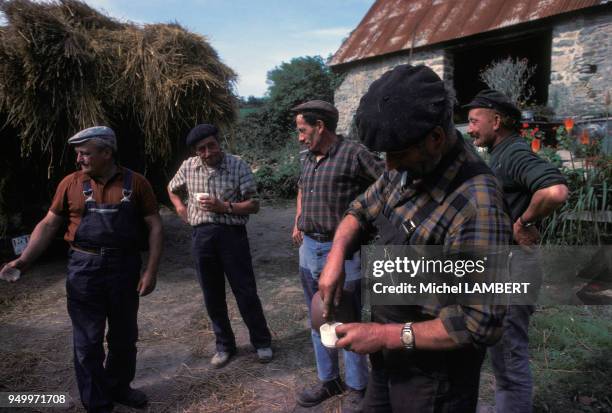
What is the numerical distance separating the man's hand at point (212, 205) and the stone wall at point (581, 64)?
847 centimetres

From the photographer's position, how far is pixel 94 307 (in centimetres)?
271

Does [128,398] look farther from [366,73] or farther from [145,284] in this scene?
[366,73]

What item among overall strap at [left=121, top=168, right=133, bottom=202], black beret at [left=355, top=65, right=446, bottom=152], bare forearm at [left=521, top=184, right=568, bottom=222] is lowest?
bare forearm at [left=521, top=184, right=568, bottom=222]

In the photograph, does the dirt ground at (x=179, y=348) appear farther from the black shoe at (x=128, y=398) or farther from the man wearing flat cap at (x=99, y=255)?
the man wearing flat cap at (x=99, y=255)

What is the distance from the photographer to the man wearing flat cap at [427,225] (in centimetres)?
121

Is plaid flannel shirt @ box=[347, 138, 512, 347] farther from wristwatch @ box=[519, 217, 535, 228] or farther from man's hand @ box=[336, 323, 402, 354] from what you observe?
wristwatch @ box=[519, 217, 535, 228]

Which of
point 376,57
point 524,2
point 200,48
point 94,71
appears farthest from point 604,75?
point 94,71

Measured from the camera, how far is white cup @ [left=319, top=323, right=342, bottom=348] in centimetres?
142

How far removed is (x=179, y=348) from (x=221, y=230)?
1284 millimetres

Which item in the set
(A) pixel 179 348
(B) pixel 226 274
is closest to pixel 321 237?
(B) pixel 226 274

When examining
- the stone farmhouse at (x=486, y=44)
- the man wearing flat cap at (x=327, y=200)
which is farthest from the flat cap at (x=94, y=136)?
the stone farmhouse at (x=486, y=44)

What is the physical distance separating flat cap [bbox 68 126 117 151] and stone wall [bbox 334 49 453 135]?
961 centimetres

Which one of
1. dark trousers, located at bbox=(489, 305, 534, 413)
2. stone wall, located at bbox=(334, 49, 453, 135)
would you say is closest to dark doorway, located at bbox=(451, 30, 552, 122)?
stone wall, located at bbox=(334, 49, 453, 135)

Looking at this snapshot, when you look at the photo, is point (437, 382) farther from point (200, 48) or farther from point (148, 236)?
point (200, 48)
